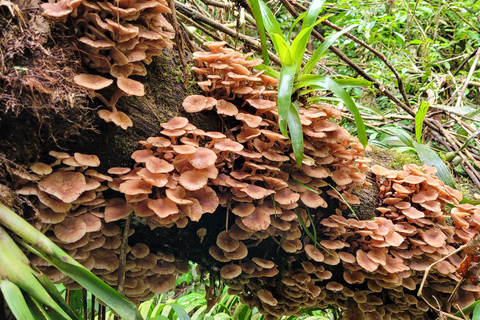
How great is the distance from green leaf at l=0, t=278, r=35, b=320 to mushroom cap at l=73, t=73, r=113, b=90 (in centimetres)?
76

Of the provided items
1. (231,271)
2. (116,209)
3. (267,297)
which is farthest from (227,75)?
(267,297)

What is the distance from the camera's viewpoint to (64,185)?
4.34 ft

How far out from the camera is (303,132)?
178 centimetres

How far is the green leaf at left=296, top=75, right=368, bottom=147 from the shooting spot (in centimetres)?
175

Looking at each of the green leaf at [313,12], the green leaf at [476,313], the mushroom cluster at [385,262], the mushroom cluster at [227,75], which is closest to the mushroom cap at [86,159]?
the mushroom cluster at [227,75]

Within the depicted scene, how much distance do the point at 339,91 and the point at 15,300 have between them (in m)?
1.67

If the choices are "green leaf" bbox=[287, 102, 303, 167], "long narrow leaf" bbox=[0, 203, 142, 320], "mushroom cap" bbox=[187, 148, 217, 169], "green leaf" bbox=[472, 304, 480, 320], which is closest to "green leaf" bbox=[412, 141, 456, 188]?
"green leaf" bbox=[472, 304, 480, 320]

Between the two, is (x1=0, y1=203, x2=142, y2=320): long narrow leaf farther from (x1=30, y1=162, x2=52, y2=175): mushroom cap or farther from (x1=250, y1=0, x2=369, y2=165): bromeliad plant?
(x1=250, y1=0, x2=369, y2=165): bromeliad plant

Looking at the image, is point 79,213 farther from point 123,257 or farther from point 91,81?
point 91,81

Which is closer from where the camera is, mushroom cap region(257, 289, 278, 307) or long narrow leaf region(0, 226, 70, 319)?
long narrow leaf region(0, 226, 70, 319)

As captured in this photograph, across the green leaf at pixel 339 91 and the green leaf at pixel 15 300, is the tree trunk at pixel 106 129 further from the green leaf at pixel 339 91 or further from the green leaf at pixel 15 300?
the green leaf at pixel 339 91

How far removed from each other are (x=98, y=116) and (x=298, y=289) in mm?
1521

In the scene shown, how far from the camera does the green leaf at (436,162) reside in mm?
2533

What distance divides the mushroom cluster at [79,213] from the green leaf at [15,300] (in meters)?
0.30
